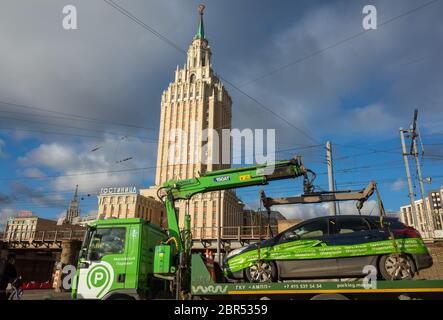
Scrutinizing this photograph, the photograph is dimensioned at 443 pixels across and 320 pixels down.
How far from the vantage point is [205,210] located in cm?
8288

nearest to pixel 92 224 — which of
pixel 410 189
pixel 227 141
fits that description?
pixel 410 189

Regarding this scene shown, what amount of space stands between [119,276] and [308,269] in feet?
16.1

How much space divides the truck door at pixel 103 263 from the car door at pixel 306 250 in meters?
4.21

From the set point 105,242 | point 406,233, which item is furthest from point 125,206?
point 406,233

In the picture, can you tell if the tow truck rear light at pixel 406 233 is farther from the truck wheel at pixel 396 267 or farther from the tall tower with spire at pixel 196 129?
the tall tower with spire at pixel 196 129

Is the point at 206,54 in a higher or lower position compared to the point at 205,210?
higher

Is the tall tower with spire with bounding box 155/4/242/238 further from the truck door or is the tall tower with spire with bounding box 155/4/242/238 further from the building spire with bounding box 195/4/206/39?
the truck door

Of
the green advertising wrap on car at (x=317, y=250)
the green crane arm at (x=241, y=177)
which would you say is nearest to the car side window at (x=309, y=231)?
the green advertising wrap on car at (x=317, y=250)

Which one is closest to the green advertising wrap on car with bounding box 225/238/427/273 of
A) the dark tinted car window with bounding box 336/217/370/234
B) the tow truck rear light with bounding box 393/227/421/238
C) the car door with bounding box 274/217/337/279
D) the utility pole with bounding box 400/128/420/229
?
the car door with bounding box 274/217/337/279

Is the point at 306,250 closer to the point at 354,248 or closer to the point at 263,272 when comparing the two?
the point at 354,248

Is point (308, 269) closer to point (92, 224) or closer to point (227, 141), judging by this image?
point (92, 224)

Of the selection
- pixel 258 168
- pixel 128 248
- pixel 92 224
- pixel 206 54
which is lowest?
pixel 128 248

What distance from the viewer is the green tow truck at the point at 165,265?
274 inches

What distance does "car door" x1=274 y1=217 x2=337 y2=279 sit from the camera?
758cm
